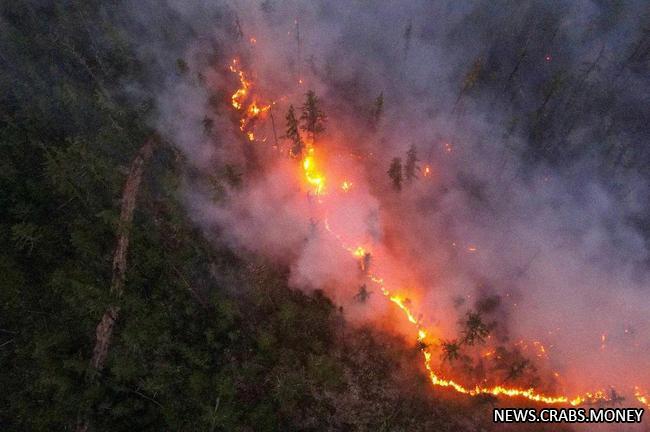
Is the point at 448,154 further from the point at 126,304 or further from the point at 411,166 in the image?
the point at 126,304

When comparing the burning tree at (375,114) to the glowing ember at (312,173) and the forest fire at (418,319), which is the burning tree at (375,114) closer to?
the forest fire at (418,319)

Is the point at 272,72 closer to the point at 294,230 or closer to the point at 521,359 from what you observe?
the point at 294,230

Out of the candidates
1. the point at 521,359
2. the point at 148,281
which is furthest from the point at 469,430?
the point at 148,281

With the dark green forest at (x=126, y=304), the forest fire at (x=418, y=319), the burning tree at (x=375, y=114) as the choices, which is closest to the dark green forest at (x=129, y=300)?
the dark green forest at (x=126, y=304)

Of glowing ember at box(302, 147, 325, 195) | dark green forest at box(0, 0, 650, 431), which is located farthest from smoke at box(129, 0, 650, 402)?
dark green forest at box(0, 0, 650, 431)

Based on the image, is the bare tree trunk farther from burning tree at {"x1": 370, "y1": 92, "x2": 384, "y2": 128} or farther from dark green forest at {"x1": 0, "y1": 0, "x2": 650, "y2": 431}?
burning tree at {"x1": 370, "y1": 92, "x2": 384, "y2": 128}

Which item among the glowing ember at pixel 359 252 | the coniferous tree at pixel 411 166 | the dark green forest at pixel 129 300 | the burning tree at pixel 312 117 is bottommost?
the dark green forest at pixel 129 300
